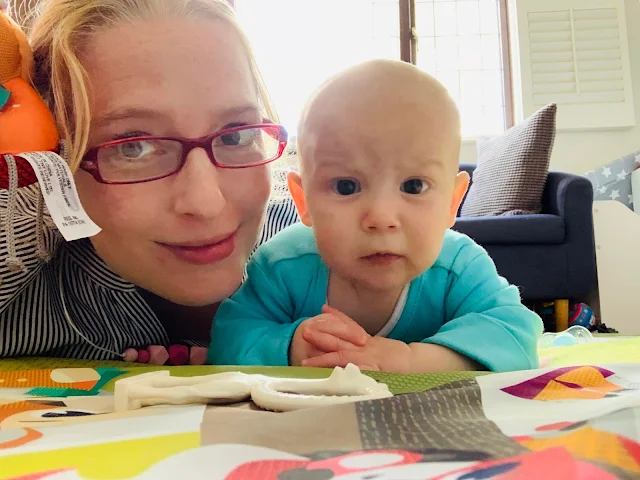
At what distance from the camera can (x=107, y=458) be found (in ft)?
0.99

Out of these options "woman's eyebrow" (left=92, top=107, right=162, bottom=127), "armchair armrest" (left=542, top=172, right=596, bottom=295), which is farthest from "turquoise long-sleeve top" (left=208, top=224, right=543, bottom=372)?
→ "armchair armrest" (left=542, top=172, right=596, bottom=295)

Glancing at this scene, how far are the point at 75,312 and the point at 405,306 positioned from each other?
45cm

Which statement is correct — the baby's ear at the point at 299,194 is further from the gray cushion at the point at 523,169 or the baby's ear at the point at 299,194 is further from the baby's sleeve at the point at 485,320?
the gray cushion at the point at 523,169

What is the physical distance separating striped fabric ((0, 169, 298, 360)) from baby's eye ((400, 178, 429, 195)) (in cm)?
41

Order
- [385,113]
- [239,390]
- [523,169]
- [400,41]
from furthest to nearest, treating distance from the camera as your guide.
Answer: [400,41], [523,169], [385,113], [239,390]

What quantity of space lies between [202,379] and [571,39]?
3.90 m

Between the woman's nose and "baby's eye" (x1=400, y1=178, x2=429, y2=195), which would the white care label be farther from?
"baby's eye" (x1=400, y1=178, x2=429, y2=195)

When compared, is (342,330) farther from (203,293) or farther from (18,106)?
(18,106)

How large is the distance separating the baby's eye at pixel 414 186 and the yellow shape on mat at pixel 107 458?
0.35m

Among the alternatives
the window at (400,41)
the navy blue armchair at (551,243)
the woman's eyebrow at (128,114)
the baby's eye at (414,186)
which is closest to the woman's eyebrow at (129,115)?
the woman's eyebrow at (128,114)

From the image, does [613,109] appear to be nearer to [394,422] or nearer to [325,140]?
[325,140]

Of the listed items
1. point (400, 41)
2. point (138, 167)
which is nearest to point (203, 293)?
point (138, 167)

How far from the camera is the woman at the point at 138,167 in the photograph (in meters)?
0.69

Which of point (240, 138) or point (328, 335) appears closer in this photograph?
point (328, 335)
